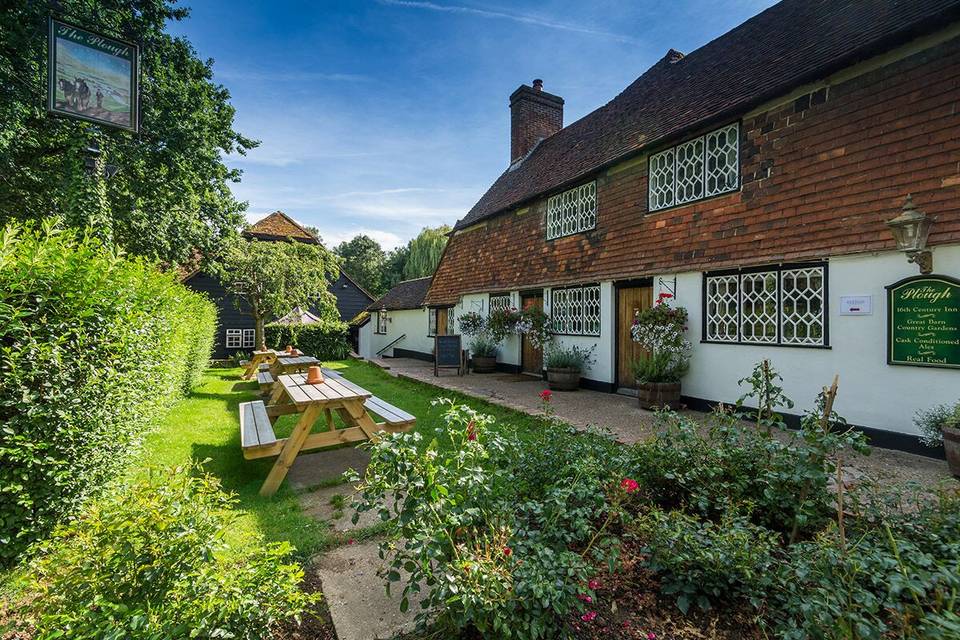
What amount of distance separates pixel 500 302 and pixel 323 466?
28.3 feet

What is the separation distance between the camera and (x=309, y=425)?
4141 millimetres

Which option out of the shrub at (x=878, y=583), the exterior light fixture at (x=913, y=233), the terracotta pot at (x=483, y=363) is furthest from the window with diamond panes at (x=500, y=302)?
the shrub at (x=878, y=583)

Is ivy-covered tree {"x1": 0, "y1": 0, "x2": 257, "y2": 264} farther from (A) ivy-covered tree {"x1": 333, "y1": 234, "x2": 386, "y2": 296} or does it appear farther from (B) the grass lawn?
(A) ivy-covered tree {"x1": 333, "y1": 234, "x2": 386, "y2": 296}

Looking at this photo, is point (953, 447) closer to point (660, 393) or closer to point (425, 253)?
point (660, 393)

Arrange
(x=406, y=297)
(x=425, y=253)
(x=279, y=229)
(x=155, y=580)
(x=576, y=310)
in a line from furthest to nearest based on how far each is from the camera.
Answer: (x=425, y=253)
(x=279, y=229)
(x=406, y=297)
(x=576, y=310)
(x=155, y=580)

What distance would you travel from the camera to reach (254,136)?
1212 cm

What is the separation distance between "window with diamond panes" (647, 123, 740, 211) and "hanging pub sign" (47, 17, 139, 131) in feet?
26.3

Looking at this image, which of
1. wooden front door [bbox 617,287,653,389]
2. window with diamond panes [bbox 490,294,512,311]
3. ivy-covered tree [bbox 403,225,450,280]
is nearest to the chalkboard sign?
window with diamond panes [bbox 490,294,512,311]

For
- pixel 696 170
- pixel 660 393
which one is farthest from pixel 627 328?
pixel 696 170

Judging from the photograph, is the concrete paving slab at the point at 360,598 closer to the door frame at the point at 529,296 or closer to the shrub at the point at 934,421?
the shrub at the point at 934,421

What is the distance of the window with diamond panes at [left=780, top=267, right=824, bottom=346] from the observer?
230 inches

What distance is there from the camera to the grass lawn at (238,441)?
3328 millimetres

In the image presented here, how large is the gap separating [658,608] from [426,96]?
10790 millimetres

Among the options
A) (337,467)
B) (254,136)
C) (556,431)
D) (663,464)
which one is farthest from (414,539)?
(254,136)
